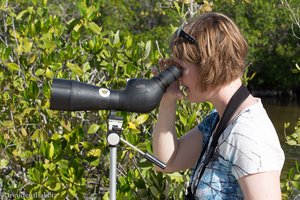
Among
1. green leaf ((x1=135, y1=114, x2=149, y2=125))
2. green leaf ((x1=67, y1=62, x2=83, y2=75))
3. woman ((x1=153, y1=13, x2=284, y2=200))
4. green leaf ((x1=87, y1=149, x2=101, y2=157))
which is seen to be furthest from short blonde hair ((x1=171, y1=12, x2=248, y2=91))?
green leaf ((x1=67, y1=62, x2=83, y2=75))

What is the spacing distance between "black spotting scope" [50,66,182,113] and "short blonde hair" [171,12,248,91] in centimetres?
16

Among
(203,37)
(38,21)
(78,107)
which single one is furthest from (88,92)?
(38,21)

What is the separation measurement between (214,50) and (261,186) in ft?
1.43

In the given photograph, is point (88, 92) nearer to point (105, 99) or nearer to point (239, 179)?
point (105, 99)

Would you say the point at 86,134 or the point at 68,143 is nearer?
the point at 68,143

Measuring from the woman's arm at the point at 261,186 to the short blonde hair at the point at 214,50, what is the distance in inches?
12.7

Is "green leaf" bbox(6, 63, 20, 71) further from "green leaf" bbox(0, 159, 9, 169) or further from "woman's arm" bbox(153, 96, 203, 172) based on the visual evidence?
"woman's arm" bbox(153, 96, 203, 172)

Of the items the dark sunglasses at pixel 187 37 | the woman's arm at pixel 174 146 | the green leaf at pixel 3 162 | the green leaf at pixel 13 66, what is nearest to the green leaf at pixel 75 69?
the green leaf at pixel 13 66

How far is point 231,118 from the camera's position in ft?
7.45

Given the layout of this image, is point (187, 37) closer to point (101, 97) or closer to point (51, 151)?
point (101, 97)

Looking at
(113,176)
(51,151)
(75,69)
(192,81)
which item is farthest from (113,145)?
(75,69)

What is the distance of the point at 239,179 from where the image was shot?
216 centimetres

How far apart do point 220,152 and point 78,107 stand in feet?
1.50

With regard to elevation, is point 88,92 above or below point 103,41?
below
